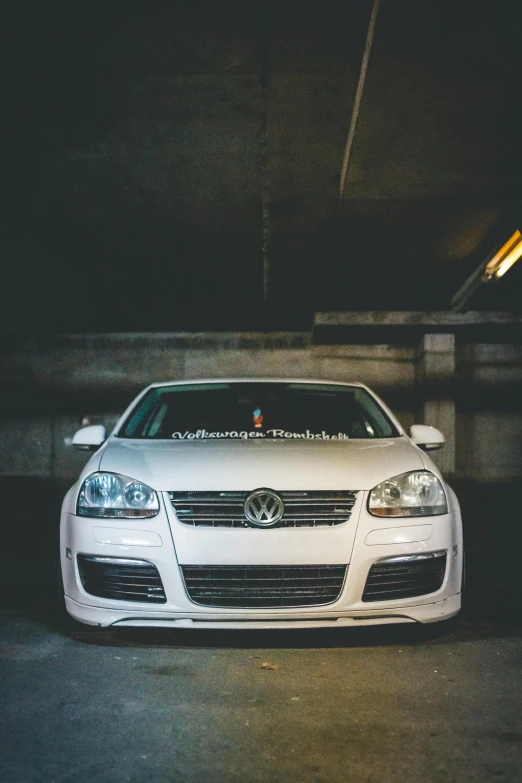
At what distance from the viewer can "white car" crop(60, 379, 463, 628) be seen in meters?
3.69

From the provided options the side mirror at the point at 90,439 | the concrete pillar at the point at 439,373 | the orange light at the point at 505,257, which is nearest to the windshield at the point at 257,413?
A: the side mirror at the point at 90,439

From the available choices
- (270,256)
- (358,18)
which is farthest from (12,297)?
(358,18)

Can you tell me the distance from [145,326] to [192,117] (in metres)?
5.36

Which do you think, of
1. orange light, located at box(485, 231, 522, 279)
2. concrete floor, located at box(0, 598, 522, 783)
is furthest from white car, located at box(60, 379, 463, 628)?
orange light, located at box(485, 231, 522, 279)

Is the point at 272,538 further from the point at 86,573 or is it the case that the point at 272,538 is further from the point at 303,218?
the point at 303,218

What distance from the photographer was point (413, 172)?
7.10m

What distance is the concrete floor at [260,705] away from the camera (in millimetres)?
2654

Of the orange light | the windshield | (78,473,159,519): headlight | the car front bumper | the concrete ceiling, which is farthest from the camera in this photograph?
the orange light

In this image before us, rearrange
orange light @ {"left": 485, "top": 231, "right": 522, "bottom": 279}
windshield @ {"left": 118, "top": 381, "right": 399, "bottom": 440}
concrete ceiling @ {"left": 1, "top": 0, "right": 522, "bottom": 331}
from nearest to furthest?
windshield @ {"left": 118, "top": 381, "right": 399, "bottom": 440} < concrete ceiling @ {"left": 1, "top": 0, "right": 522, "bottom": 331} < orange light @ {"left": 485, "top": 231, "right": 522, "bottom": 279}

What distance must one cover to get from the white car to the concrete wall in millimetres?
7487

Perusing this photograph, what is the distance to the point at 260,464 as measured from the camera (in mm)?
3979

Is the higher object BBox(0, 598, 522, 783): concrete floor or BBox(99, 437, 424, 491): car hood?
BBox(99, 437, 424, 491): car hood

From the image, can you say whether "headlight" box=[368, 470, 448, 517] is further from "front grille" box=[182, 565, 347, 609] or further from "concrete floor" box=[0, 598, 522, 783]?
"concrete floor" box=[0, 598, 522, 783]

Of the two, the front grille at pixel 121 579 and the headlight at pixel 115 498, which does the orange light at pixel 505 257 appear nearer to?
the headlight at pixel 115 498
